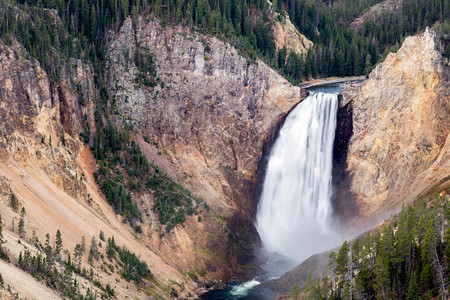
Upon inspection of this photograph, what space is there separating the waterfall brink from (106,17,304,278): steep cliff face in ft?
8.59

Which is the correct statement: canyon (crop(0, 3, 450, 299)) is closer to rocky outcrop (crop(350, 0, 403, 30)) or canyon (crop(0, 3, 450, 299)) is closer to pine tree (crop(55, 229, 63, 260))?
pine tree (crop(55, 229, 63, 260))

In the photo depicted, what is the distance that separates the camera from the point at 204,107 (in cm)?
10925

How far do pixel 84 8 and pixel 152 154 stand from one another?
90.1ft

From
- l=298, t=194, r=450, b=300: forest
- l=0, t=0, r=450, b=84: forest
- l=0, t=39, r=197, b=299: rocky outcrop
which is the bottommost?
l=298, t=194, r=450, b=300: forest

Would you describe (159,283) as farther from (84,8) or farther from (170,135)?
(84,8)

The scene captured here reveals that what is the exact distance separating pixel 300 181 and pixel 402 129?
19678mm

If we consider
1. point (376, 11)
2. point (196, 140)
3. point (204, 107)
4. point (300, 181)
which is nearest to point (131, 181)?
point (196, 140)

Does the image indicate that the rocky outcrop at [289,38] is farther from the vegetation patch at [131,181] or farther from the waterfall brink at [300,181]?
the vegetation patch at [131,181]

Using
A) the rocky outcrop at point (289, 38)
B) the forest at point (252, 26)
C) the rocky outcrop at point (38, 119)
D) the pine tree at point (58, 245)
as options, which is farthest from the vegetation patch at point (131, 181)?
the rocky outcrop at point (289, 38)

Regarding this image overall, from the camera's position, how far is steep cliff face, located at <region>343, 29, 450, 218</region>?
93688 mm

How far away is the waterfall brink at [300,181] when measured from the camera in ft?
349

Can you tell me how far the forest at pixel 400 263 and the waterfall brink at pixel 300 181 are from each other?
25.5 metres

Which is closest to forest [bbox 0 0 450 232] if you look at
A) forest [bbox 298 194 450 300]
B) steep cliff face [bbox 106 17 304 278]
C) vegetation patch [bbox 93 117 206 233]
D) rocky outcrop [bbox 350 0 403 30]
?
vegetation patch [bbox 93 117 206 233]

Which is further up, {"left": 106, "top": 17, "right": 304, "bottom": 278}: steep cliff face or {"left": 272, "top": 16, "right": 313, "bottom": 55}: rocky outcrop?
{"left": 272, "top": 16, "right": 313, "bottom": 55}: rocky outcrop
